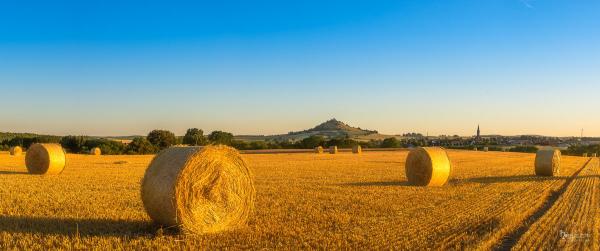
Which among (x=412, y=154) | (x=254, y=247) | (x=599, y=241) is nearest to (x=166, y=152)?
(x=254, y=247)

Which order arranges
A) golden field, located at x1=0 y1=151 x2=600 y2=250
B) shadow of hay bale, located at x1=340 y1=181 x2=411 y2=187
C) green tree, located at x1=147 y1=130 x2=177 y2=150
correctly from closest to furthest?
1. golden field, located at x1=0 y1=151 x2=600 y2=250
2. shadow of hay bale, located at x1=340 y1=181 x2=411 y2=187
3. green tree, located at x1=147 y1=130 x2=177 y2=150

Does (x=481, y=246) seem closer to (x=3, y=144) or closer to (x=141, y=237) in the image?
(x=141, y=237)

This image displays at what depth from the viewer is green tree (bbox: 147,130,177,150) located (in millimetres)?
58594

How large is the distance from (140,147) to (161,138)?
6582mm

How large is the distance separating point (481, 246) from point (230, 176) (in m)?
4.47

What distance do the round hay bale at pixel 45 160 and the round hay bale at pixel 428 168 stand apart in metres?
13.3

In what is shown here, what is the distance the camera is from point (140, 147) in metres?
52.8

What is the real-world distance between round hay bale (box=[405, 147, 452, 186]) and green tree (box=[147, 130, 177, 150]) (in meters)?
43.7

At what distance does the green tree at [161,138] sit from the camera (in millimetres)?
58594

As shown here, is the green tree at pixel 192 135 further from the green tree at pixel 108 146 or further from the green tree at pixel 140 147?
the green tree at pixel 108 146

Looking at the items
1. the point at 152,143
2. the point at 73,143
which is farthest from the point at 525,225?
the point at 73,143

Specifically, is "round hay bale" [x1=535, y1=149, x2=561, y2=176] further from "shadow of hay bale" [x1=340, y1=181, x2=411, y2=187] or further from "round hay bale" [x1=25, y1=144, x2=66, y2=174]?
"round hay bale" [x1=25, y1=144, x2=66, y2=174]

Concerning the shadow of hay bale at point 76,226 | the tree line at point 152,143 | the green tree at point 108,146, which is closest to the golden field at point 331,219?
the shadow of hay bale at point 76,226

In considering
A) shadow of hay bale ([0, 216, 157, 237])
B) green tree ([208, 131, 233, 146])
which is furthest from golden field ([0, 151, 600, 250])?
green tree ([208, 131, 233, 146])
